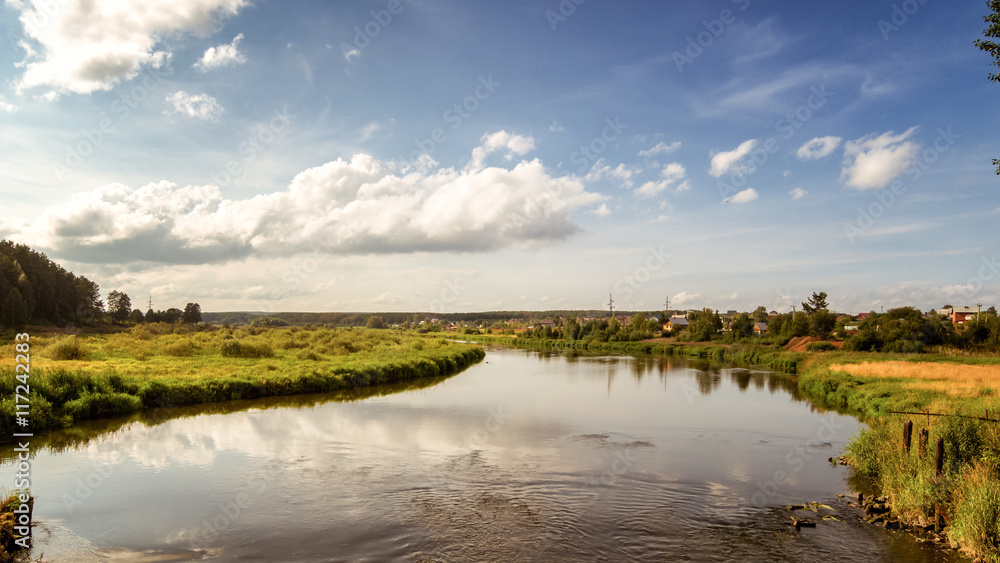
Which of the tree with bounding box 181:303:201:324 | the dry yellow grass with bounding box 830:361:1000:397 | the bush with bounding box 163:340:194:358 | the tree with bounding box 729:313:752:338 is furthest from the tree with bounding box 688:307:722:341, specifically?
the tree with bounding box 181:303:201:324

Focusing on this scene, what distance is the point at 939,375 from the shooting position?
28.7m

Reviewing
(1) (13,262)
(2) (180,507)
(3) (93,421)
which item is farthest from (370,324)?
(2) (180,507)

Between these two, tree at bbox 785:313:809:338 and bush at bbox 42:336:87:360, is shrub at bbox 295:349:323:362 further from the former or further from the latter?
tree at bbox 785:313:809:338

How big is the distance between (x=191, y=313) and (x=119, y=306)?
10041mm

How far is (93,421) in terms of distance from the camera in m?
20.0

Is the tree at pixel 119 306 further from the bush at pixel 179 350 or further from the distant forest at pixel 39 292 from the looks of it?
the bush at pixel 179 350

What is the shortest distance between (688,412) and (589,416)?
5453 millimetres

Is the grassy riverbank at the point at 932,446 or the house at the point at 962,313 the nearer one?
the grassy riverbank at the point at 932,446

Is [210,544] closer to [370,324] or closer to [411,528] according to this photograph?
[411,528]

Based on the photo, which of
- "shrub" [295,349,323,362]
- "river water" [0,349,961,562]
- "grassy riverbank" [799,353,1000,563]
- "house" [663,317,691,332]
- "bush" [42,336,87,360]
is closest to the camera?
"grassy riverbank" [799,353,1000,563]

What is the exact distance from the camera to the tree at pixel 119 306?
76375 mm

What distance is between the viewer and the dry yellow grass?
2285 centimetres

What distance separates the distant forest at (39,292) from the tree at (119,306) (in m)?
1.57

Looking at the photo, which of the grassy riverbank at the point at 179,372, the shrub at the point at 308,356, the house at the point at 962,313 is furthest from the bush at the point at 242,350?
the house at the point at 962,313
